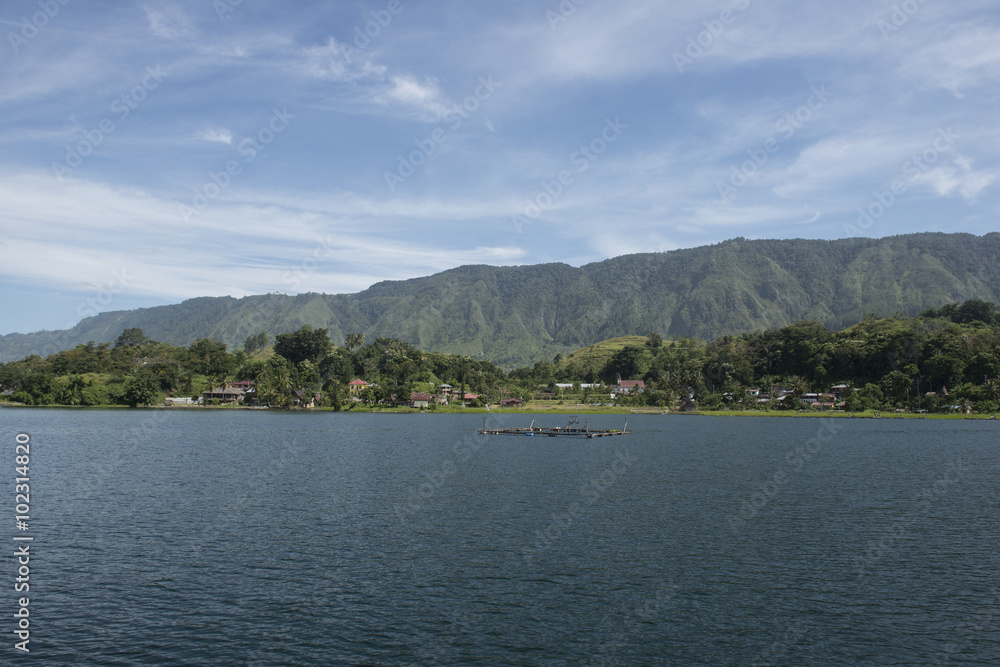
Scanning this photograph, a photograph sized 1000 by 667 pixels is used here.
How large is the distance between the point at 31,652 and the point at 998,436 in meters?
119

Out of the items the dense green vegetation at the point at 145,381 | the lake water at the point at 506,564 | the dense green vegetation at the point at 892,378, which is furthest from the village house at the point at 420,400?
the lake water at the point at 506,564

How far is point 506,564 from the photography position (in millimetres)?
29234

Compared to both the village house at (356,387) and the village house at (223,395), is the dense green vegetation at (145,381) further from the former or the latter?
the village house at (356,387)

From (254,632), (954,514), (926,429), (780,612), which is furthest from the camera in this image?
(926,429)

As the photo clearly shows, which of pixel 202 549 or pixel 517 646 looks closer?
pixel 517 646

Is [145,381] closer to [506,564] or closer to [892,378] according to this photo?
[506,564]

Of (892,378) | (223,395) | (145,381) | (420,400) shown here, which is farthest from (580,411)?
(145,381)

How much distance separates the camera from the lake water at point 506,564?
20.8 m

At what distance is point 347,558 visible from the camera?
3003 centimetres

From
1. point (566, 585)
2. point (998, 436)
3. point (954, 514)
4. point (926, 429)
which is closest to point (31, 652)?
point (566, 585)

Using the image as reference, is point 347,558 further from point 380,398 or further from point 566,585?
point 380,398

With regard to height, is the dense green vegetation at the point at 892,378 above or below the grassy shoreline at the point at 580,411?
above

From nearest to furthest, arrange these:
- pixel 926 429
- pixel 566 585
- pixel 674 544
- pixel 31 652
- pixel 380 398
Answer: pixel 31 652 < pixel 566 585 < pixel 674 544 < pixel 926 429 < pixel 380 398

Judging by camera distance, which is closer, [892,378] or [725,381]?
[892,378]
